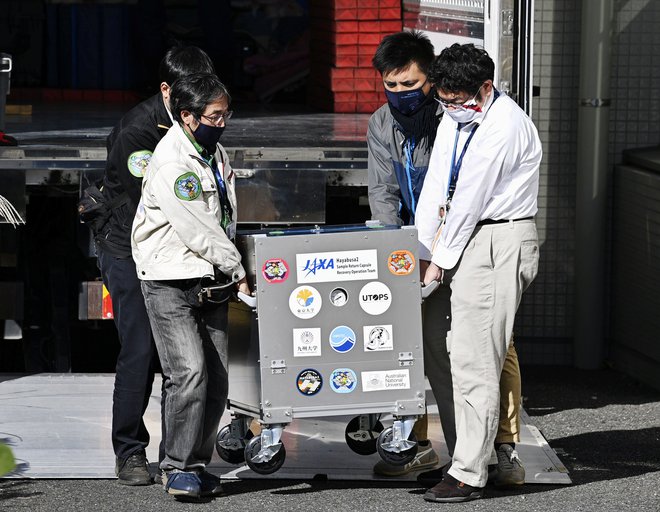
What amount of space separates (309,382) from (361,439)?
0.65 metres

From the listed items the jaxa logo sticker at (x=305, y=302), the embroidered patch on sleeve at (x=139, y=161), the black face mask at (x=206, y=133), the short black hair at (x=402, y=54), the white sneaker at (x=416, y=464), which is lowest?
the white sneaker at (x=416, y=464)

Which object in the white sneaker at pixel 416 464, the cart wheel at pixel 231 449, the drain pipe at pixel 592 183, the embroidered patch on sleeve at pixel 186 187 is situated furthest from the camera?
the drain pipe at pixel 592 183

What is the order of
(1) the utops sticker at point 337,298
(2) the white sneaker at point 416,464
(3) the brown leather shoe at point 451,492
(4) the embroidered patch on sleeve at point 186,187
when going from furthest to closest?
1. (2) the white sneaker at point 416,464
2. (3) the brown leather shoe at point 451,492
3. (1) the utops sticker at point 337,298
4. (4) the embroidered patch on sleeve at point 186,187

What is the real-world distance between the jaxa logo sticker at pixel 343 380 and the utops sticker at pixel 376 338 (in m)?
0.11

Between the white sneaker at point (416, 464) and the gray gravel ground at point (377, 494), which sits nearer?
the gray gravel ground at point (377, 494)

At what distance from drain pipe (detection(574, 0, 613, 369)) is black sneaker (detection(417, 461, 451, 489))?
2.72m

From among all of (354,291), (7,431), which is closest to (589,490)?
(354,291)

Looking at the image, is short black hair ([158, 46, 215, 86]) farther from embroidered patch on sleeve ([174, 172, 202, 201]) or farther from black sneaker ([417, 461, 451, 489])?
black sneaker ([417, 461, 451, 489])

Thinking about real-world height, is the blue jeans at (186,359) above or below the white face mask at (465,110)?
below

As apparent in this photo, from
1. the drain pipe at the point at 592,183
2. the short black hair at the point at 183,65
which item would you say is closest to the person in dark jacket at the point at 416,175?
the short black hair at the point at 183,65

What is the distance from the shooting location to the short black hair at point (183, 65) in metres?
4.99

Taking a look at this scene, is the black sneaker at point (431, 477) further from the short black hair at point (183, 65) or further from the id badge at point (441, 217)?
the short black hair at point (183, 65)

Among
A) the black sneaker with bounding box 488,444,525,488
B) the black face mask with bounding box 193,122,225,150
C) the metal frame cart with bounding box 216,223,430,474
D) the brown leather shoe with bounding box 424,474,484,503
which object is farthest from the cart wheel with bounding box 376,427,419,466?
the black face mask with bounding box 193,122,225,150

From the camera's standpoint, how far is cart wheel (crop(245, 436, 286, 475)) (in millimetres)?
4875
